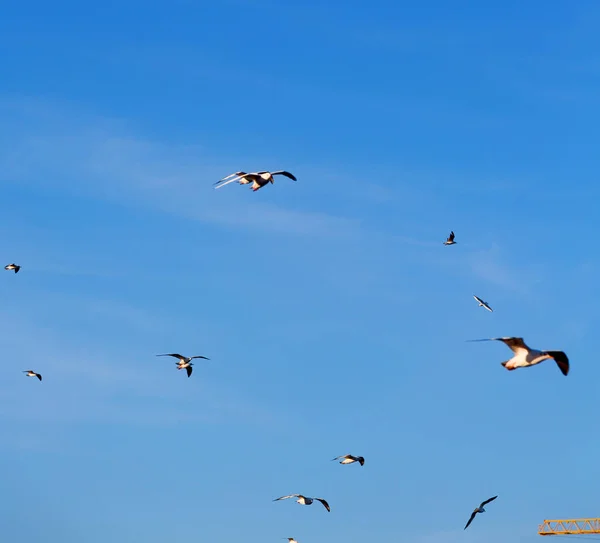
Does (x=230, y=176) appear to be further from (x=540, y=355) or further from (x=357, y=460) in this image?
(x=357, y=460)

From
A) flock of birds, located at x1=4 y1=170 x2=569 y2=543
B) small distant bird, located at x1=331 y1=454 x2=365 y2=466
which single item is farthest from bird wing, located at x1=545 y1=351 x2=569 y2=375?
small distant bird, located at x1=331 y1=454 x2=365 y2=466

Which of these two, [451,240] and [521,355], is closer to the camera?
[521,355]

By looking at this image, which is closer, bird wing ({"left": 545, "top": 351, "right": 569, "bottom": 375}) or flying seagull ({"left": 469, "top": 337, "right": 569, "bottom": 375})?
bird wing ({"left": 545, "top": 351, "right": 569, "bottom": 375})

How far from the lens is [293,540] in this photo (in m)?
110

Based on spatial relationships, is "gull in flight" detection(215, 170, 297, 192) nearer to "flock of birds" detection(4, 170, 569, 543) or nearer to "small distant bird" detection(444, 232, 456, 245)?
"flock of birds" detection(4, 170, 569, 543)

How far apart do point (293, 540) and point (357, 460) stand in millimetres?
19675

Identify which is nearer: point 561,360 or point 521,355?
point 561,360

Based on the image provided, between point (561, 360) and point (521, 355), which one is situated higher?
point (521, 355)

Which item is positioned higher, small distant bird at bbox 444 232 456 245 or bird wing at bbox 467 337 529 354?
small distant bird at bbox 444 232 456 245

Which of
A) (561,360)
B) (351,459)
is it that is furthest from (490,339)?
(351,459)

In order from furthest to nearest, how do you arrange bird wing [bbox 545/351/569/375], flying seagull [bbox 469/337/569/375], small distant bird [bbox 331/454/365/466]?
small distant bird [bbox 331/454/365/466] → flying seagull [bbox 469/337/569/375] → bird wing [bbox 545/351/569/375]

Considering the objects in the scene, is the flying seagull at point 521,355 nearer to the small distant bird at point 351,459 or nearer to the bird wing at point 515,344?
the bird wing at point 515,344

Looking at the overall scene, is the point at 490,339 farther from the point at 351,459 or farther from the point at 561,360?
the point at 351,459

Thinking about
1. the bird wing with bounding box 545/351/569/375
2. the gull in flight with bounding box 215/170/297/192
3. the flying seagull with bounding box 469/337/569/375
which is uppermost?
the gull in flight with bounding box 215/170/297/192
